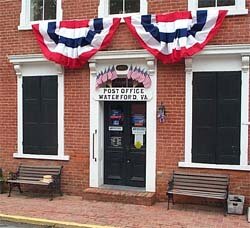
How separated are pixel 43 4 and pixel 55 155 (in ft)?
12.6

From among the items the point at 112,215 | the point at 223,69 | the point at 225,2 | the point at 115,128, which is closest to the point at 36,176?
the point at 115,128

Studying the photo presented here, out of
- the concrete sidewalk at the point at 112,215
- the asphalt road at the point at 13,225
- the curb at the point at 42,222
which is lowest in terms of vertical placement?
the asphalt road at the point at 13,225

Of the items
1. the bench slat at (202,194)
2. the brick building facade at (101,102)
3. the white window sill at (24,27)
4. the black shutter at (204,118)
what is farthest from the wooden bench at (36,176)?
the white window sill at (24,27)

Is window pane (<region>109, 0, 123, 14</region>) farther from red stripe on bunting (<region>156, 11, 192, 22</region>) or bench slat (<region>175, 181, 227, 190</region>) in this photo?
bench slat (<region>175, 181, 227, 190</region>)

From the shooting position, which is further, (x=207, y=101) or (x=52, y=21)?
(x=52, y=21)

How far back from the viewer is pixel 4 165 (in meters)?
11.0

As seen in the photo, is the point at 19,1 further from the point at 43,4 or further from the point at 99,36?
the point at 99,36

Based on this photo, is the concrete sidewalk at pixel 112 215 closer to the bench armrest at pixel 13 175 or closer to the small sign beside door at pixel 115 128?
the bench armrest at pixel 13 175

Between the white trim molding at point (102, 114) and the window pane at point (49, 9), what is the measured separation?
5.81 ft

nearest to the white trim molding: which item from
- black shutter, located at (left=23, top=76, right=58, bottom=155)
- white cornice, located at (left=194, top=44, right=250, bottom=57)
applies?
black shutter, located at (left=23, top=76, right=58, bottom=155)

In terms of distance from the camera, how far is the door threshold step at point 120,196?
9.23m

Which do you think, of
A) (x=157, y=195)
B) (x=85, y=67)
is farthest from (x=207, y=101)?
(x=85, y=67)

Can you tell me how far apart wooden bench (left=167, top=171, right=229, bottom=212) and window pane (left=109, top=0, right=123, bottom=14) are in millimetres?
4029

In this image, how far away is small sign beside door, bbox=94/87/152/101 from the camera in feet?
31.6
